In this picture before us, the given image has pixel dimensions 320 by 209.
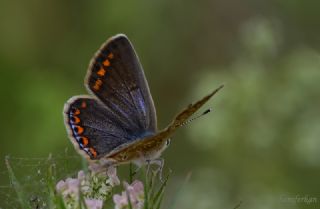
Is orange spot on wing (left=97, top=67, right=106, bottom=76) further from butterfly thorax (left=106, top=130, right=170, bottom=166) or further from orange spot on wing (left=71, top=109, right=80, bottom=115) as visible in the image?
butterfly thorax (left=106, top=130, right=170, bottom=166)

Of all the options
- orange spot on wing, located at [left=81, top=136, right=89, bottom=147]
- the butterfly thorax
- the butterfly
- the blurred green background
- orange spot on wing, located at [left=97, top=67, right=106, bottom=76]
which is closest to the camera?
the butterfly thorax

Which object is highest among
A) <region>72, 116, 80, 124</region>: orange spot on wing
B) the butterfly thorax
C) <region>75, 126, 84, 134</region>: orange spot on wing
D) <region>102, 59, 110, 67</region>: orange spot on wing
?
<region>102, 59, 110, 67</region>: orange spot on wing

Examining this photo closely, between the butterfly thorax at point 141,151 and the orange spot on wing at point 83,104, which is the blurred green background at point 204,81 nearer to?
the orange spot on wing at point 83,104

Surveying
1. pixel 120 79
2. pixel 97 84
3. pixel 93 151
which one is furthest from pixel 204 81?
pixel 93 151

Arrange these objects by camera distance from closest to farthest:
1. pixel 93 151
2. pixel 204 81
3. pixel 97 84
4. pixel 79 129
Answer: pixel 93 151 → pixel 79 129 → pixel 97 84 → pixel 204 81

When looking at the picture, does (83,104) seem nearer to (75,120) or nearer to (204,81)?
(75,120)

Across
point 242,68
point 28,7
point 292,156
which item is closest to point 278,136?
point 292,156

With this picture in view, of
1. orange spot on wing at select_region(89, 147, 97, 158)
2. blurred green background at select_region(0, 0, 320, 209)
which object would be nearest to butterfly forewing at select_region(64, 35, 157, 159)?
orange spot on wing at select_region(89, 147, 97, 158)

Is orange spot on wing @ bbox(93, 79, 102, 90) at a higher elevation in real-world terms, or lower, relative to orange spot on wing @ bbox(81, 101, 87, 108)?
higher
